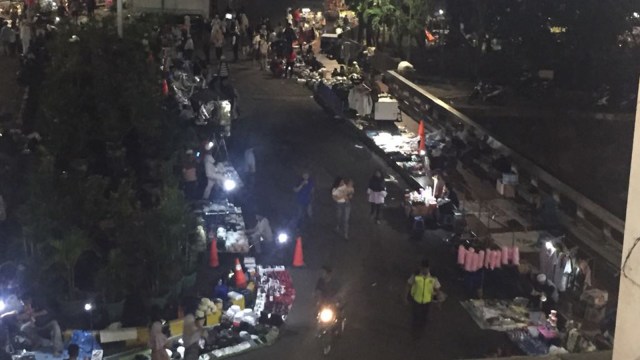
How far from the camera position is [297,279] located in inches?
618

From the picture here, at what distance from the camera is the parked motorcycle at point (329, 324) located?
13141mm

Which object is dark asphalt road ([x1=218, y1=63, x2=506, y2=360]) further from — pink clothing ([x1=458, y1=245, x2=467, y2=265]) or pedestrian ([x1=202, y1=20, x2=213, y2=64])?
pedestrian ([x1=202, y1=20, x2=213, y2=64])

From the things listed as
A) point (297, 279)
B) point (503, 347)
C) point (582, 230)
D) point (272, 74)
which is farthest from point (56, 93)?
point (272, 74)

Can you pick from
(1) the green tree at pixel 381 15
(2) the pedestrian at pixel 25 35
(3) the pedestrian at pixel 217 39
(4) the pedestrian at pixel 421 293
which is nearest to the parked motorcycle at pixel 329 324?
(4) the pedestrian at pixel 421 293

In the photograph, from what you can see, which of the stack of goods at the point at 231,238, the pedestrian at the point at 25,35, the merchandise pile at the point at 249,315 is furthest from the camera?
the pedestrian at the point at 25,35

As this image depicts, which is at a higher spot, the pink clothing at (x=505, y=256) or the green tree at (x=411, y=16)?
the green tree at (x=411, y=16)

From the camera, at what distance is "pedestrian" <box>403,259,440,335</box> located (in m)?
13.3

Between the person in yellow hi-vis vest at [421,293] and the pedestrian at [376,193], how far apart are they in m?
4.89

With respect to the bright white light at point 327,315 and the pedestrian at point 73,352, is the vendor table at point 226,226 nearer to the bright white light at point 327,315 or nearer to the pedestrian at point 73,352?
the bright white light at point 327,315

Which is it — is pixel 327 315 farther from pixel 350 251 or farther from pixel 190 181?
pixel 190 181

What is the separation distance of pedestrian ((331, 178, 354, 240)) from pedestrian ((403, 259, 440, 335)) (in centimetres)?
408

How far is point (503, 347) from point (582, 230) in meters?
5.44

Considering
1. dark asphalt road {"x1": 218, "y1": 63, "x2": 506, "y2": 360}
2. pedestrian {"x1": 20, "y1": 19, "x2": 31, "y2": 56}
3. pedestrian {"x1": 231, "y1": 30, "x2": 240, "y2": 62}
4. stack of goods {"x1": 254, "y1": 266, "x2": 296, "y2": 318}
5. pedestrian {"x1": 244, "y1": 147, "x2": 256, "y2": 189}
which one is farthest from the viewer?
pedestrian {"x1": 231, "y1": 30, "x2": 240, "y2": 62}

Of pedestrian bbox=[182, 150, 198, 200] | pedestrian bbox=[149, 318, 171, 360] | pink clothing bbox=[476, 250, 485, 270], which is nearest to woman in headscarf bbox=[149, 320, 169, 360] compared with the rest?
pedestrian bbox=[149, 318, 171, 360]
